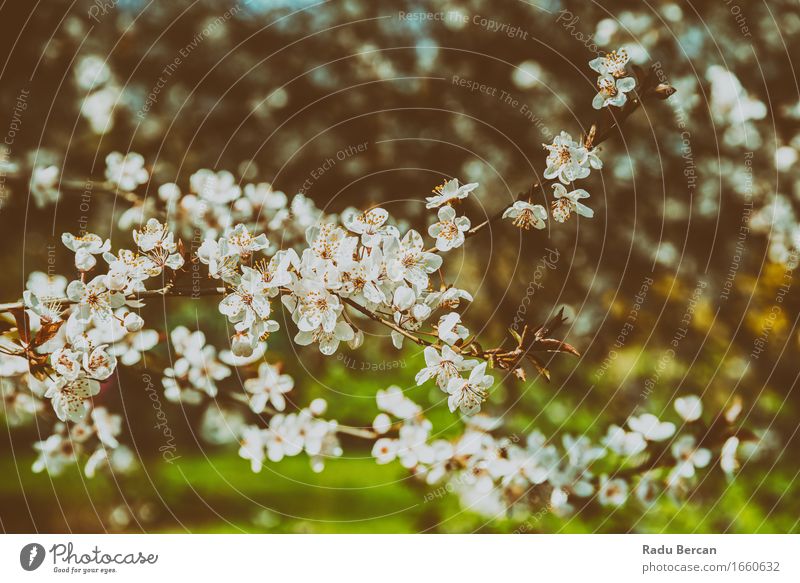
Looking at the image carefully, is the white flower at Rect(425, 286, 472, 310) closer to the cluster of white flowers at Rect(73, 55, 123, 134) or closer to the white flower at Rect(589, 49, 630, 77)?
the white flower at Rect(589, 49, 630, 77)

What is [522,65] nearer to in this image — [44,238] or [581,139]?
[581,139]

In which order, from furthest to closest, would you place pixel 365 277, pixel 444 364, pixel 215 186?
pixel 215 186, pixel 444 364, pixel 365 277

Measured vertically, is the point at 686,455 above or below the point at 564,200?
below

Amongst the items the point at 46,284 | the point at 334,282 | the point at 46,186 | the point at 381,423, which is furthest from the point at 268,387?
the point at 46,186

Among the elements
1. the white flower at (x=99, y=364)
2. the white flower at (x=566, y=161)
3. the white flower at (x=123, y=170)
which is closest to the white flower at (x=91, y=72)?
the white flower at (x=123, y=170)

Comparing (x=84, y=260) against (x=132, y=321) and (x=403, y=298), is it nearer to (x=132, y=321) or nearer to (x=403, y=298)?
(x=132, y=321)

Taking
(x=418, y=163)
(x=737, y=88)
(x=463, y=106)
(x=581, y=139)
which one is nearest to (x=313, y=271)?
(x=418, y=163)

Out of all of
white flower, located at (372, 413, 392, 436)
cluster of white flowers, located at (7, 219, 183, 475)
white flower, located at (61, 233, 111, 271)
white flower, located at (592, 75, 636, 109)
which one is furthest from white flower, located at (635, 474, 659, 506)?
white flower, located at (61, 233, 111, 271)
